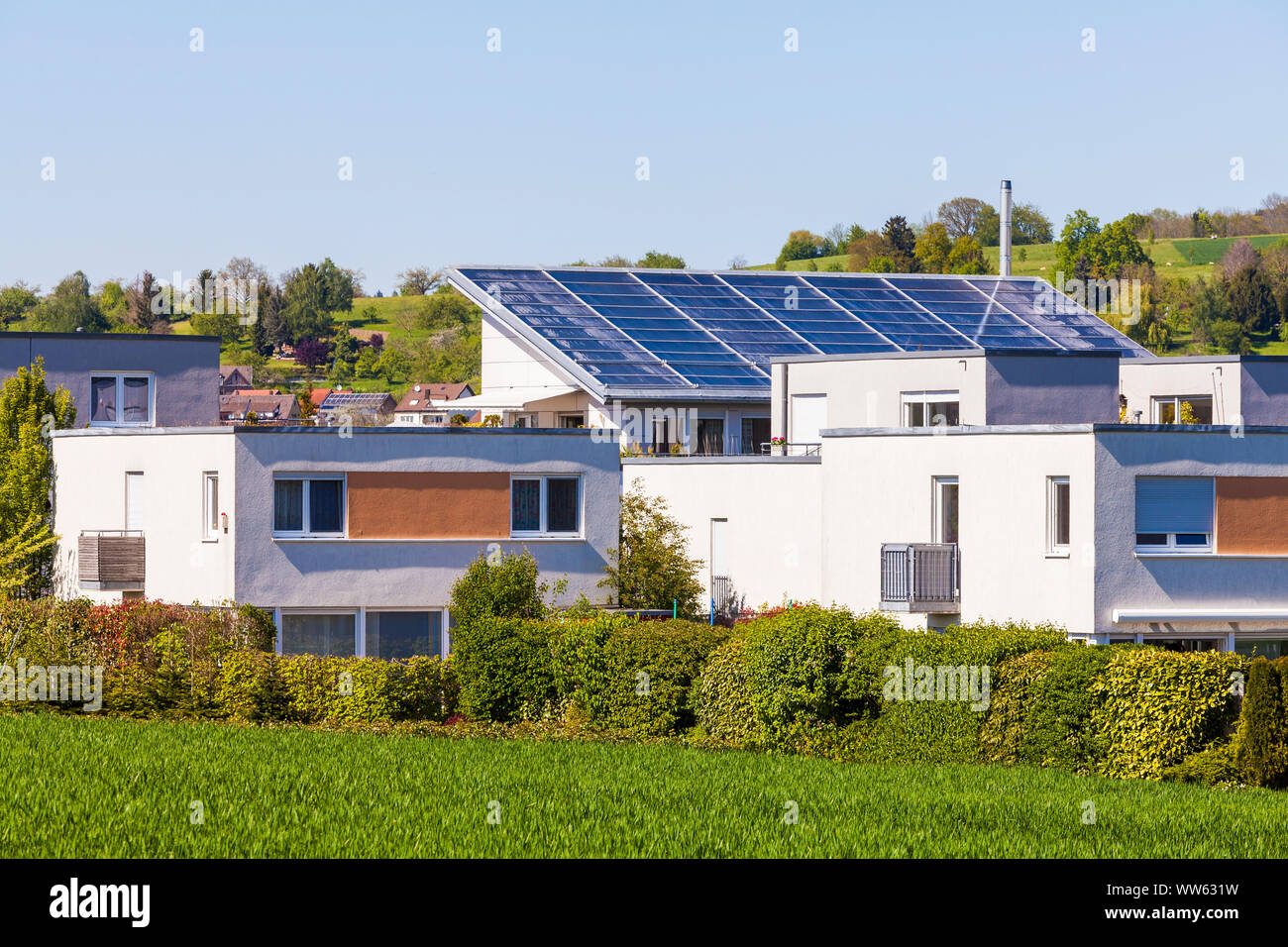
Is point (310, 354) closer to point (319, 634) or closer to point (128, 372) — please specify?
point (128, 372)

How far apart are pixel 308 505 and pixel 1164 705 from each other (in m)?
15.6

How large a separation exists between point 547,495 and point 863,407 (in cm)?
1212

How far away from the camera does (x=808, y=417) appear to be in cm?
4366

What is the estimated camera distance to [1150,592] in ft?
92.3

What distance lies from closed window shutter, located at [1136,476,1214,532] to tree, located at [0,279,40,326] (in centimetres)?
13183

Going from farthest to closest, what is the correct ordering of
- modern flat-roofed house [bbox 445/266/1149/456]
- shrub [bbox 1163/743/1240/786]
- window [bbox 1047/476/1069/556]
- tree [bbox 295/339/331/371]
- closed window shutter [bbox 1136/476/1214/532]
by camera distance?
tree [bbox 295/339/331/371]
modern flat-roofed house [bbox 445/266/1149/456]
window [bbox 1047/476/1069/556]
closed window shutter [bbox 1136/476/1214/532]
shrub [bbox 1163/743/1240/786]

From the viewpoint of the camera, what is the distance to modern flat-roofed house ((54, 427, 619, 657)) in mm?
30641

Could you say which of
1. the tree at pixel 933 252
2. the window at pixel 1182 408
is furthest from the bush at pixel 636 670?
the tree at pixel 933 252

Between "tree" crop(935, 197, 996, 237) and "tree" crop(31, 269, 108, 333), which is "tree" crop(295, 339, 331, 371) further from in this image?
"tree" crop(935, 197, 996, 237)

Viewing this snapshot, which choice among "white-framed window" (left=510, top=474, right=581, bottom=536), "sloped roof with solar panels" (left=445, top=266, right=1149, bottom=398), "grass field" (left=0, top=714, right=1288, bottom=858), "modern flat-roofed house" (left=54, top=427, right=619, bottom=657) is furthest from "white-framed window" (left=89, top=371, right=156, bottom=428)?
"grass field" (left=0, top=714, right=1288, bottom=858)

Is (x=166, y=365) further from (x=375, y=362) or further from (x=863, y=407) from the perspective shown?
(x=375, y=362)

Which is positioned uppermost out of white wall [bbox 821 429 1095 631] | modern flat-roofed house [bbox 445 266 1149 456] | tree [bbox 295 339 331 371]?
tree [bbox 295 339 331 371]

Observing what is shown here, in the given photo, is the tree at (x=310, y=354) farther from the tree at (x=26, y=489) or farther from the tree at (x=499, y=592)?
the tree at (x=499, y=592)

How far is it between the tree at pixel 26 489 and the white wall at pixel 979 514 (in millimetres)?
15866
